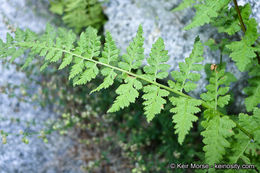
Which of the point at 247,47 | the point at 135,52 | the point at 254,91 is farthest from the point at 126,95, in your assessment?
the point at 254,91

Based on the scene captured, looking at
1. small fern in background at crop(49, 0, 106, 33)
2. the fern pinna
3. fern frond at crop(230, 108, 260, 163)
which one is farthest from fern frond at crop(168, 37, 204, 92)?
small fern in background at crop(49, 0, 106, 33)

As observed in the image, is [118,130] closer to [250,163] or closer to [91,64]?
[91,64]

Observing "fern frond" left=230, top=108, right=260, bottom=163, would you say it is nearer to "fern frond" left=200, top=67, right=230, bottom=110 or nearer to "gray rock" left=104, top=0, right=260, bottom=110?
"fern frond" left=200, top=67, right=230, bottom=110

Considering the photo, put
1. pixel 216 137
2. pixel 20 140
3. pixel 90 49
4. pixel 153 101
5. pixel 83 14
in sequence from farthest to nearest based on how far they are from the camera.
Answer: pixel 83 14 → pixel 20 140 → pixel 90 49 → pixel 153 101 → pixel 216 137

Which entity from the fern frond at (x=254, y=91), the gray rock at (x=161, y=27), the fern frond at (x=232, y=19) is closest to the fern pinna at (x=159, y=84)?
the fern frond at (x=254, y=91)

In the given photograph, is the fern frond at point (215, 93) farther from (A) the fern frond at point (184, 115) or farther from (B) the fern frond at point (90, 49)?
(B) the fern frond at point (90, 49)

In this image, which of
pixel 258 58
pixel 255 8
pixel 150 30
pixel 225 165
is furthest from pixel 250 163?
pixel 150 30

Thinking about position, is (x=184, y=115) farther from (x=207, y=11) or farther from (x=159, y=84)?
(x=207, y=11)
